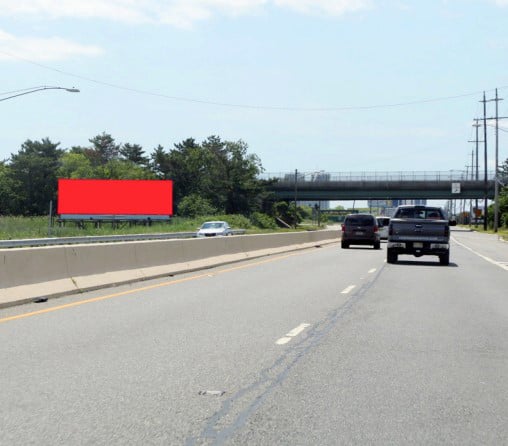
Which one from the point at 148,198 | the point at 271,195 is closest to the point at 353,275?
the point at 148,198

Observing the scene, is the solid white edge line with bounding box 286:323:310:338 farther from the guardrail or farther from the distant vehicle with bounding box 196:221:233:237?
the distant vehicle with bounding box 196:221:233:237

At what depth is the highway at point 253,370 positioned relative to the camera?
5.41m

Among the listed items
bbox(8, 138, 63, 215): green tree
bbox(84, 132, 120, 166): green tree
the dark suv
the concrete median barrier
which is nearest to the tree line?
bbox(8, 138, 63, 215): green tree

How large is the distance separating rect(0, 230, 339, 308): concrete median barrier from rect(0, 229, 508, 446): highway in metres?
0.50

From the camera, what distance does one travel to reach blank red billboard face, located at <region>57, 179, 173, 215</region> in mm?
63531

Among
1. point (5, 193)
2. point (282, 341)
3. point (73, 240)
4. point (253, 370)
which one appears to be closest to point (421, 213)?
point (282, 341)

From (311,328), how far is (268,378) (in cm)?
334

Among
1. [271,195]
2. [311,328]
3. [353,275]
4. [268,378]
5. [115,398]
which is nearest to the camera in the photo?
[115,398]

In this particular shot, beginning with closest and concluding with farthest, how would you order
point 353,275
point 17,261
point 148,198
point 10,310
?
point 10,310 → point 17,261 → point 353,275 → point 148,198

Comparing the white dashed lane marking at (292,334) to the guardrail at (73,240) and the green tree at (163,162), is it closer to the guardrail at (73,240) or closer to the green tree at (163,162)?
the guardrail at (73,240)

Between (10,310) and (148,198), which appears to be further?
(148,198)

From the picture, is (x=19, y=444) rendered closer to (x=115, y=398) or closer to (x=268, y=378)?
(x=115, y=398)

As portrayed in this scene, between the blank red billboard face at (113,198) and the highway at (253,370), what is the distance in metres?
50.3

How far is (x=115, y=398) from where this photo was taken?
20.4 ft
